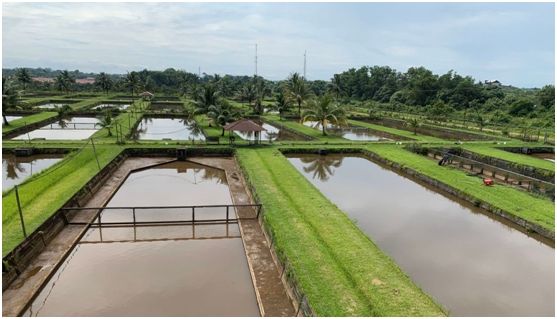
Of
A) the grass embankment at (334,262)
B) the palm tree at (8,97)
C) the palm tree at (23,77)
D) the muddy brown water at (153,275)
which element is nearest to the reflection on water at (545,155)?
the grass embankment at (334,262)

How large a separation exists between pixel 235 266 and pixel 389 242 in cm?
476

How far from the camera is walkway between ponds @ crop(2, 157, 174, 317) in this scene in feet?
27.5

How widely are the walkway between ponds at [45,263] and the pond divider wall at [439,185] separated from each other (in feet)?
41.1

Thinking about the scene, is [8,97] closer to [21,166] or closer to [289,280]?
[21,166]

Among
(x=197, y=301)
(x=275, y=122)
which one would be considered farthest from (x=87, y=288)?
(x=275, y=122)

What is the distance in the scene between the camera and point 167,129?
36.0m

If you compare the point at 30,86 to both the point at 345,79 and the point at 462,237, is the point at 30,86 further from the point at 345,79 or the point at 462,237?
the point at 462,237

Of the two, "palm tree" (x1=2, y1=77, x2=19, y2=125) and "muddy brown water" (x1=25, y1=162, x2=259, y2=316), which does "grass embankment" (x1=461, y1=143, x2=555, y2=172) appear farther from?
"palm tree" (x1=2, y1=77, x2=19, y2=125)

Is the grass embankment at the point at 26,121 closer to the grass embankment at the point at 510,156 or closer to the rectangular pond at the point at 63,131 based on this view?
the rectangular pond at the point at 63,131

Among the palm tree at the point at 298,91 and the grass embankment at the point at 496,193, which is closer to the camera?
the grass embankment at the point at 496,193

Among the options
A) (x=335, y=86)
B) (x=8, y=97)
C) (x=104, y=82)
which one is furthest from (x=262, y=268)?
(x=104, y=82)

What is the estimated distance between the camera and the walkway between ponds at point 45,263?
27.5 feet

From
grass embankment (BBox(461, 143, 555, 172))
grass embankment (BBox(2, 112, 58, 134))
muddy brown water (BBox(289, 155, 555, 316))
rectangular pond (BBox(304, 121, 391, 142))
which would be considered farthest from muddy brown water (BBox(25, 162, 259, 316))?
rectangular pond (BBox(304, 121, 391, 142))

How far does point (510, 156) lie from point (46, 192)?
24.7 m
